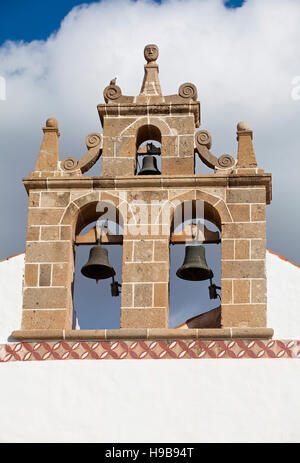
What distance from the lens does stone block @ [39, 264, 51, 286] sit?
20.2 meters

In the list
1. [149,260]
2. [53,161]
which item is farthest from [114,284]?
[53,161]

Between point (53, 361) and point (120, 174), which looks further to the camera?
point (120, 174)

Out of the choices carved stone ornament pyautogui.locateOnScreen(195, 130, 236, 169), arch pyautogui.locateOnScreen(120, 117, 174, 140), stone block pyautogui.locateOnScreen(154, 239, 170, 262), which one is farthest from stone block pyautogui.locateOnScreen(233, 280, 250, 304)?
arch pyautogui.locateOnScreen(120, 117, 174, 140)

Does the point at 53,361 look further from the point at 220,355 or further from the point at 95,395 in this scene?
the point at 220,355

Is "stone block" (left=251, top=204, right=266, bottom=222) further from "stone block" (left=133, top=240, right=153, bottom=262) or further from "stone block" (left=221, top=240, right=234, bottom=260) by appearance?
"stone block" (left=133, top=240, right=153, bottom=262)

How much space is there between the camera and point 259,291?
19.9 metres

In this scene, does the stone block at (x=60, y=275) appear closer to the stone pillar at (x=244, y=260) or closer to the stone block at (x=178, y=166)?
the stone block at (x=178, y=166)

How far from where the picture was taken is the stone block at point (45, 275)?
20188 millimetres

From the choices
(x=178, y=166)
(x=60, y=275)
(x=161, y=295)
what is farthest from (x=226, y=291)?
(x=60, y=275)

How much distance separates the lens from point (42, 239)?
20.5 m

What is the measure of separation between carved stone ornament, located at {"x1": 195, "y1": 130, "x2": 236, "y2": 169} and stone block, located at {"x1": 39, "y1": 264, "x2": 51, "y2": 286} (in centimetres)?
274

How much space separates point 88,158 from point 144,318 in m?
2.73

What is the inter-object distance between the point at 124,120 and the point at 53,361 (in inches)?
157

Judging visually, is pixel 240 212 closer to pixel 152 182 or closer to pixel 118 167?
pixel 152 182
